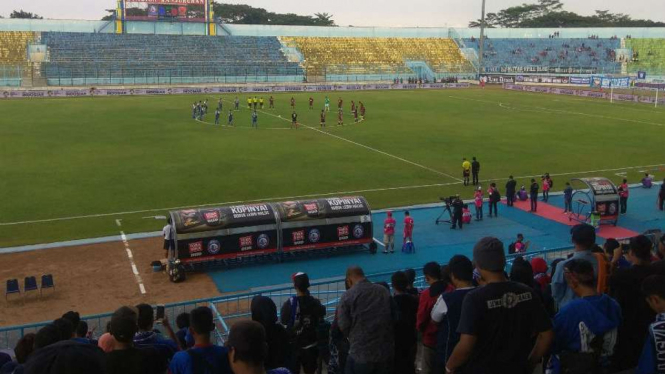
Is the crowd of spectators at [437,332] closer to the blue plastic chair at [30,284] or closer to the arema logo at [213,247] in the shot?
the blue plastic chair at [30,284]

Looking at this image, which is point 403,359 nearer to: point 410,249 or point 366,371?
point 366,371

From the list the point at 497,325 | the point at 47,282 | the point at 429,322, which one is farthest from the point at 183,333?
the point at 47,282

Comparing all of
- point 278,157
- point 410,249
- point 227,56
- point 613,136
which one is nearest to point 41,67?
point 227,56

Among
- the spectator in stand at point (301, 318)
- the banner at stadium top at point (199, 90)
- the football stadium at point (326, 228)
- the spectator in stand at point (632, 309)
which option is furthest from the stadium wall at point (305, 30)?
the spectator in stand at point (632, 309)

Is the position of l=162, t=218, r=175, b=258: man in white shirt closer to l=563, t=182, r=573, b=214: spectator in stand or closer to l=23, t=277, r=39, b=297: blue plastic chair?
l=23, t=277, r=39, b=297: blue plastic chair

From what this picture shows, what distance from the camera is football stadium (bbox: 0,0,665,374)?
581 centimetres

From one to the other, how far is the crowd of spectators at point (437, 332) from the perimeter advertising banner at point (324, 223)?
38.1 feet

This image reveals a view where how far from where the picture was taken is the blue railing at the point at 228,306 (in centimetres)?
1217

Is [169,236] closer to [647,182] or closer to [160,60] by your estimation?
[647,182]

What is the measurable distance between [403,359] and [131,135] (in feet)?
128

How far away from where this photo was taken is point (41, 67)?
87875 mm

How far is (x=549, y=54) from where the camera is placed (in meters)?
126

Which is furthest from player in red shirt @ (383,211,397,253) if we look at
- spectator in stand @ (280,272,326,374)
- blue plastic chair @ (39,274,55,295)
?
spectator in stand @ (280,272,326,374)

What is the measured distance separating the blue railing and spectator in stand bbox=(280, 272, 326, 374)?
3.60m
